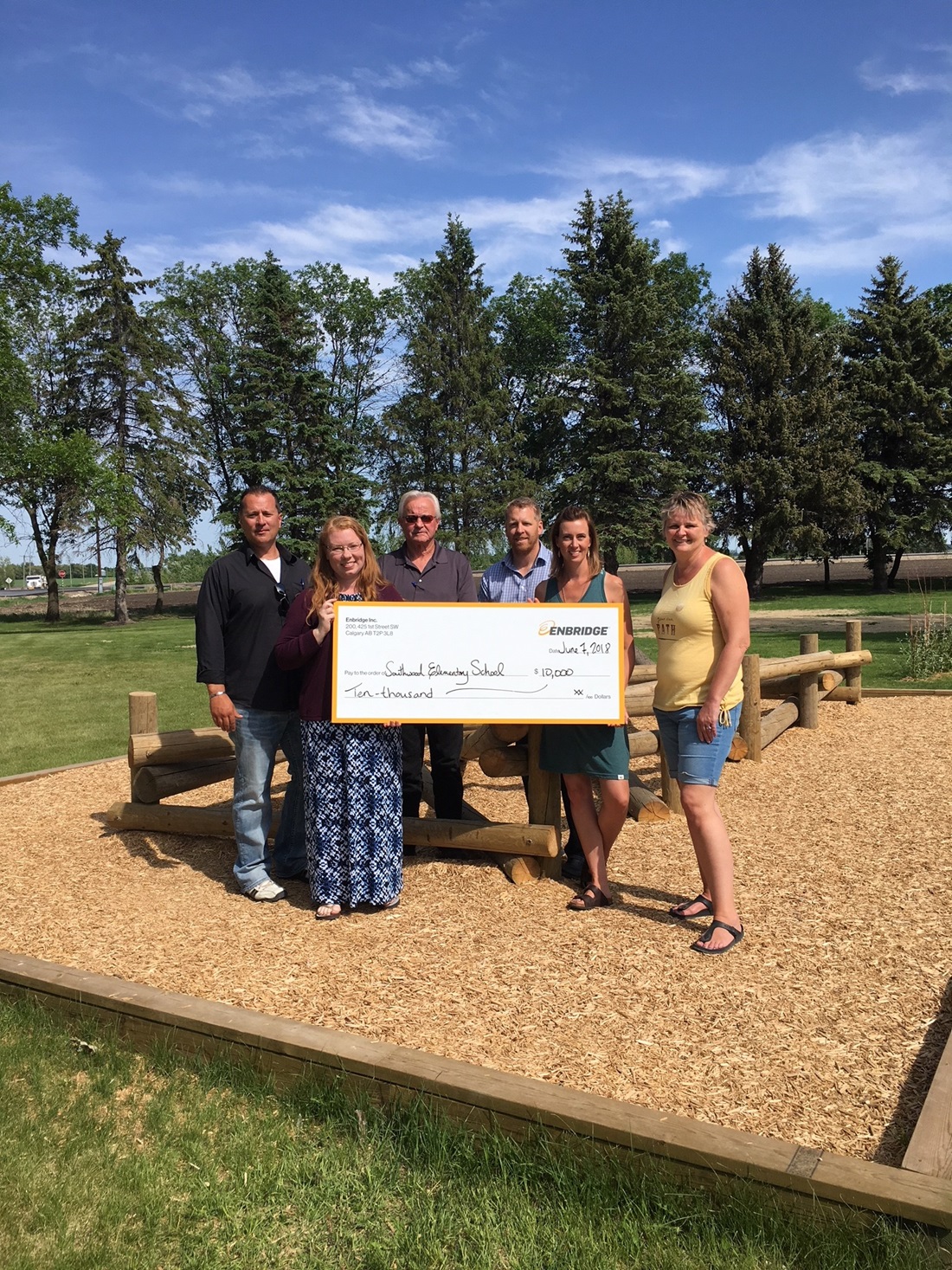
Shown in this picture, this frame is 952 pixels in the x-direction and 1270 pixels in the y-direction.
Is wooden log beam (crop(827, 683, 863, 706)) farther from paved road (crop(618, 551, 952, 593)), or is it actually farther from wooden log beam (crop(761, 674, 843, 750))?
paved road (crop(618, 551, 952, 593))

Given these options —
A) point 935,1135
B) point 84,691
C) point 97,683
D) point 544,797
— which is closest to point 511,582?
point 544,797

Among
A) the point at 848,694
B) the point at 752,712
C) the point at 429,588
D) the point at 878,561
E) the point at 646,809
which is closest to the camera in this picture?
the point at 429,588

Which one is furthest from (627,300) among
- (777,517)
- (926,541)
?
(926,541)

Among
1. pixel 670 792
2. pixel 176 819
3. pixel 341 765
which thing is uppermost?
pixel 341 765

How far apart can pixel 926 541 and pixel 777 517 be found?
26.2ft

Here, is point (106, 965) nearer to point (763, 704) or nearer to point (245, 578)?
point (245, 578)

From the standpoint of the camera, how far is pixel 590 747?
4793 millimetres

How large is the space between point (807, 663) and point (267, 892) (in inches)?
224

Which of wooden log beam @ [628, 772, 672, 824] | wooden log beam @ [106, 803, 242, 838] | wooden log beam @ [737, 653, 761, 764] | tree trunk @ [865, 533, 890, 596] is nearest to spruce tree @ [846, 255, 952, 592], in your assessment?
tree trunk @ [865, 533, 890, 596]

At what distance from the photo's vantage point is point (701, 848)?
171 inches

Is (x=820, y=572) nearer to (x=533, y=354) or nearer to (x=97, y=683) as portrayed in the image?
(x=533, y=354)

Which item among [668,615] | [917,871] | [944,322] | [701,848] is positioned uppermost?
[944,322]

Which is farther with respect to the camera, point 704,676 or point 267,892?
point 267,892

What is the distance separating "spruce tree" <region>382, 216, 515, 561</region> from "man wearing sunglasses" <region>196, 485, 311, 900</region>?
115 ft
